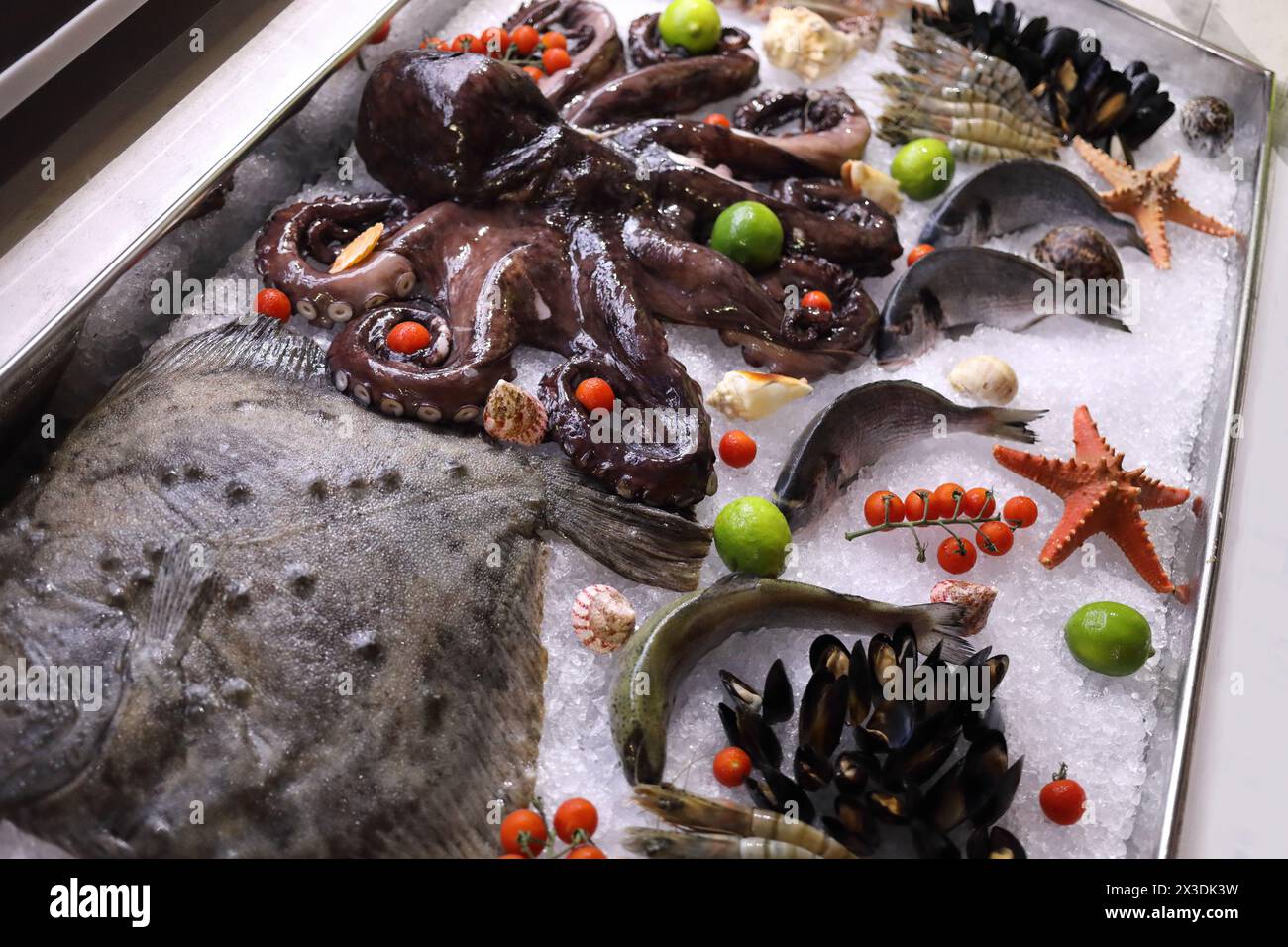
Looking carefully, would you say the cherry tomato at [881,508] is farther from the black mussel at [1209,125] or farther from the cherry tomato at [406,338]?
the black mussel at [1209,125]

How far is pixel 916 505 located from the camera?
128 inches

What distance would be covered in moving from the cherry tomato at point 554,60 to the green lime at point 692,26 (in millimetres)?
499

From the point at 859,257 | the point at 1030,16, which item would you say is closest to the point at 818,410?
the point at 859,257

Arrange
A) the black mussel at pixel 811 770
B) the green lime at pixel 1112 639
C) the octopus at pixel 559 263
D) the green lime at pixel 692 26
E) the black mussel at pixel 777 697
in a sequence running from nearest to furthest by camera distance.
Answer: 1. the black mussel at pixel 811 770
2. the black mussel at pixel 777 697
3. the green lime at pixel 1112 639
4. the octopus at pixel 559 263
5. the green lime at pixel 692 26

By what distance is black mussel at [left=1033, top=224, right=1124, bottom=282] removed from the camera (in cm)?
399

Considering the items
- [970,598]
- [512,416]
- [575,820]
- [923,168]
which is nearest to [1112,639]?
[970,598]

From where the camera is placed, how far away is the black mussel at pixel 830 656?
2826mm

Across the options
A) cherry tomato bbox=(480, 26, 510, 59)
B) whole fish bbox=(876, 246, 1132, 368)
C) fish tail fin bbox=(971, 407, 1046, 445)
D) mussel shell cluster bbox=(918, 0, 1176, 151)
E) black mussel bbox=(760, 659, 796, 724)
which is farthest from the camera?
mussel shell cluster bbox=(918, 0, 1176, 151)

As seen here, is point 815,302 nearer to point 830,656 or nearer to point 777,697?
point 830,656

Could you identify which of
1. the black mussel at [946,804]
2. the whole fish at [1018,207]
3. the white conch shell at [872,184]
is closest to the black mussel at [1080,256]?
the whole fish at [1018,207]

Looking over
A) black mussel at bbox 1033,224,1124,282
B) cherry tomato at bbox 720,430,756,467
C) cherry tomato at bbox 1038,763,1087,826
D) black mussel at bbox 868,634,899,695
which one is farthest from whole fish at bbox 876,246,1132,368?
cherry tomato at bbox 1038,763,1087,826

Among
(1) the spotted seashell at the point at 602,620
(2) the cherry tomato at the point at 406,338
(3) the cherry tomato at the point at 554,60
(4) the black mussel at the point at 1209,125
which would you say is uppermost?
(3) the cherry tomato at the point at 554,60

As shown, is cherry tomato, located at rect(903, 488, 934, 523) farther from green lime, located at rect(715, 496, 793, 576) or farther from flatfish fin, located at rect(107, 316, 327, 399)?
flatfish fin, located at rect(107, 316, 327, 399)

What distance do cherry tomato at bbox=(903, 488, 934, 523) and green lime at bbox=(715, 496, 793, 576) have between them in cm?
43
